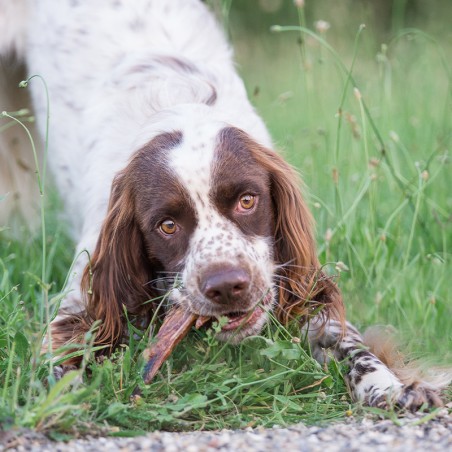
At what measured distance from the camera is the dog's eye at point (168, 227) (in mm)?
3312

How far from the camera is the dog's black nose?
3021 mm

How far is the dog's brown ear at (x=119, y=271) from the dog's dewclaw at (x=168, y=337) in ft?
0.80

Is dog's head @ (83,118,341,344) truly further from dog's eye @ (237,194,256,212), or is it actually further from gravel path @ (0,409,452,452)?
gravel path @ (0,409,452,452)

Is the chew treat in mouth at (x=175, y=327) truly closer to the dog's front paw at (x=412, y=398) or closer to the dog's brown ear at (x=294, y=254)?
the dog's brown ear at (x=294, y=254)

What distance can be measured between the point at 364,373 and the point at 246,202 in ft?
2.21

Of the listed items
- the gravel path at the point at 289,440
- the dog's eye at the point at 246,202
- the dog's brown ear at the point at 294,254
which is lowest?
the gravel path at the point at 289,440

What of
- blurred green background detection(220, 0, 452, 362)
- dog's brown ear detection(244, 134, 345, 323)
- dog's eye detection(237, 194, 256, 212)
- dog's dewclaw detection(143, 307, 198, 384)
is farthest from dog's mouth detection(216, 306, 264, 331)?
blurred green background detection(220, 0, 452, 362)

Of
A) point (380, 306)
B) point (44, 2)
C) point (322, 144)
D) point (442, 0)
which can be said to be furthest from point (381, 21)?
point (380, 306)

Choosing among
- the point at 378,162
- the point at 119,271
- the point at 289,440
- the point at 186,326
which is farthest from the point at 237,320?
the point at 378,162

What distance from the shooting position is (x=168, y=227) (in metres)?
3.33

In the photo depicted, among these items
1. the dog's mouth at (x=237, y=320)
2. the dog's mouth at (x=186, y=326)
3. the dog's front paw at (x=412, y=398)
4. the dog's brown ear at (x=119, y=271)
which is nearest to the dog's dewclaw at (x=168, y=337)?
the dog's mouth at (x=186, y=326)

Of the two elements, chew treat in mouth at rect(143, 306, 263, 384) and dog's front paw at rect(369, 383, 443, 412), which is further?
chew treat in mouth at rect(143, 306, 263, 384)

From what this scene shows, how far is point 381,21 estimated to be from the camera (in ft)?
37.7

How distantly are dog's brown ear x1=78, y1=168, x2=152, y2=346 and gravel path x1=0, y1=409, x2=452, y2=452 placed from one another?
0.84m
